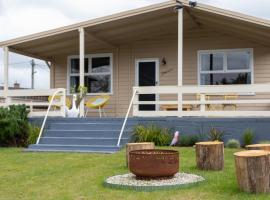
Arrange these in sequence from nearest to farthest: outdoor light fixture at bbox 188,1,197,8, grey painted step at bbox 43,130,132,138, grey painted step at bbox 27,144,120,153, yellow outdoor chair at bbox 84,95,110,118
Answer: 1. grey painted step at bbox 27,144,120,153
2. grey painted step at bbox 43,130,132,138
3. outdoor light fixture at bbox 188,1,197,8
4. yellow outdoor chair at bbox 84,95,110,118

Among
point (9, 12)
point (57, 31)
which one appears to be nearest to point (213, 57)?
point (57, 31)

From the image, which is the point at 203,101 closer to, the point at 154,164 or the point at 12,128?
the point at 12,128

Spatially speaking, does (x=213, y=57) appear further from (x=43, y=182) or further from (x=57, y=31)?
(x=43, y=182)

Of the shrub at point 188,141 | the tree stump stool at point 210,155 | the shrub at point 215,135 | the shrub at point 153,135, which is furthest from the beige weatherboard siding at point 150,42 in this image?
the tree stump stool at point 210,155

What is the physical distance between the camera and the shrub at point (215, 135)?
11.4 m

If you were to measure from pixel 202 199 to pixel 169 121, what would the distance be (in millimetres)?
6340

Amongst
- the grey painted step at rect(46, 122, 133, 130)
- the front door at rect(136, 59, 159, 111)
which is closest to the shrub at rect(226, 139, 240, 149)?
the grey painted step at rect(46, 122, 133, 130)

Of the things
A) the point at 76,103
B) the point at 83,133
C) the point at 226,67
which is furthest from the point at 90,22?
the point at 226,67

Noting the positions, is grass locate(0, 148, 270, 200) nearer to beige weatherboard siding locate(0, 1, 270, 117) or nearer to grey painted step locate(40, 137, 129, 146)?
grey painted step locate(40, 137, 129, 146)

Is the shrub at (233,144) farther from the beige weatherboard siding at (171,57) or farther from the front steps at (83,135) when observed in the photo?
the beige weatherboard siding at (171,57)

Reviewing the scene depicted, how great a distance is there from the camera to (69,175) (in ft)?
25.1

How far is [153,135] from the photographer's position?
453 inches

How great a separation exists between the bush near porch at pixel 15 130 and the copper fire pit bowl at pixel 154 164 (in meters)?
6.31

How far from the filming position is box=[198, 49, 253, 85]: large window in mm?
14648
